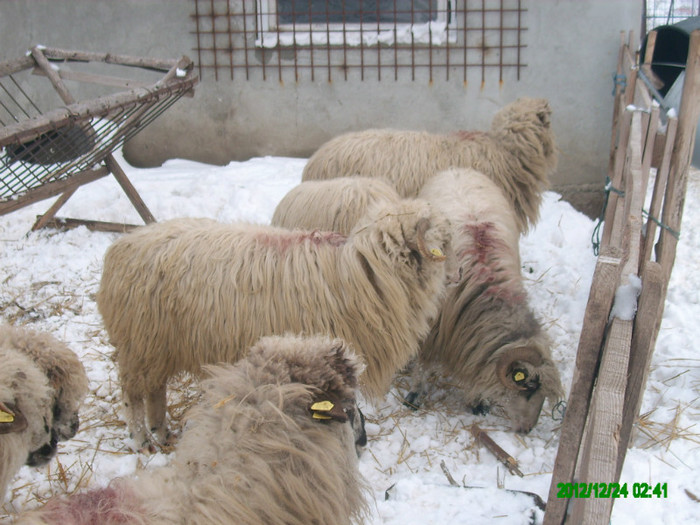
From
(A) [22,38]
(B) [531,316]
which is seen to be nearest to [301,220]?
(B) [531,316]

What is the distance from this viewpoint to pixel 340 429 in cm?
184

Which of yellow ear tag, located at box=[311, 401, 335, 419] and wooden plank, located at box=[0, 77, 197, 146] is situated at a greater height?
wooden plank, located at box=[0, 77, 197, 146]

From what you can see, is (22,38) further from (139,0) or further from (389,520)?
(389,520)

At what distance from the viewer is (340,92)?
7.29 meters

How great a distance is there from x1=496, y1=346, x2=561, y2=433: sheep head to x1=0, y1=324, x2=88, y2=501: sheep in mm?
2250

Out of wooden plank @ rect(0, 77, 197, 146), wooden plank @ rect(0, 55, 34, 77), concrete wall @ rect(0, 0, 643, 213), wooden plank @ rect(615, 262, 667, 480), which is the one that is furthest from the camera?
concrete wall @ rect(0, 0, 643, 213)

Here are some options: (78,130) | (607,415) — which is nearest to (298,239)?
(607,415)

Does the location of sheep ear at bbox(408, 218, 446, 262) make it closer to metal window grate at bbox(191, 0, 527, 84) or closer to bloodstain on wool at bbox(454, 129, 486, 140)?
bloodstain on wool at bbox(454, 129, 486, 140)

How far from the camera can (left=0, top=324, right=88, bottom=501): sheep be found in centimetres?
211

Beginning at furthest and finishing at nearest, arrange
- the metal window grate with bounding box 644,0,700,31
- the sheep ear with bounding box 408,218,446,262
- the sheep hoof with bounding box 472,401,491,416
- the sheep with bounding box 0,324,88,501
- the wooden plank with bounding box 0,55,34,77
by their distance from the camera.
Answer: the metal window grate with bounding box 644,0,700,31
the wooden plank with bounding box 0,55,34,77
the sheep hoof with bounding box 472,401,491,416
the sheep ear with bounding box 408,218,446,262
the sheep with bounding box 0,324,88,501

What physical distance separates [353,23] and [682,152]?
5070 millimetres

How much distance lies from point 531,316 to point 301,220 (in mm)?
1693

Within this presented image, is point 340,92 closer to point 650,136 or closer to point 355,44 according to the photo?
point 355,44

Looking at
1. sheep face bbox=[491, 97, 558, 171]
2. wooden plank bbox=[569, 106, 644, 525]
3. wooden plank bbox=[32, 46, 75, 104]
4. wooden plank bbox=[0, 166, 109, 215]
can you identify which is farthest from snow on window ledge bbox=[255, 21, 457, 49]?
A: wooden plank bbox=[569, 106, 644, 525]
